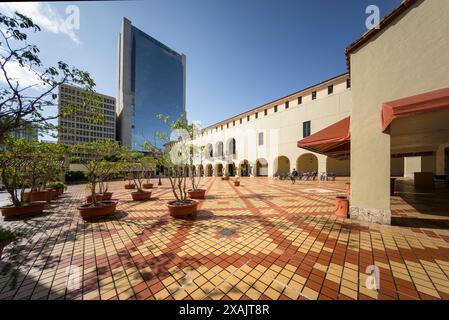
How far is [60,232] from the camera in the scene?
440 centimetres

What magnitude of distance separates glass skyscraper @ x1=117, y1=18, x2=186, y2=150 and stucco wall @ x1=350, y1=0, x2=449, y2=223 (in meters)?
62.2

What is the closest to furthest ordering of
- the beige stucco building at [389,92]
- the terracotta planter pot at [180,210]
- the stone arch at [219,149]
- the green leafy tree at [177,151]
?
the beige stucco building at [389,92] < the terracotta planter pot at [180,210] < the green leafy tree at [177,151] < the stone arch at [219,149]

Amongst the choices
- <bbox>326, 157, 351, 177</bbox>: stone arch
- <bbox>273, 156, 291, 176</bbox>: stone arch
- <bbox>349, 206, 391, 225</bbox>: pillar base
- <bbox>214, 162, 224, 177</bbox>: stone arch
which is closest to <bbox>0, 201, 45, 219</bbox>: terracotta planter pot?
<bbox>349, 206, 391, 225</bbox>: pillar base

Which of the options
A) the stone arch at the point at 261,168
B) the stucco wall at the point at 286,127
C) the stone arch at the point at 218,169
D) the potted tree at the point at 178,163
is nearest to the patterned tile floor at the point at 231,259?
the potted tree at the point at 178,163

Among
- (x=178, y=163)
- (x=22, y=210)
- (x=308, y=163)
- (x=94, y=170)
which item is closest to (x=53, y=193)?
(x=22, y=210)

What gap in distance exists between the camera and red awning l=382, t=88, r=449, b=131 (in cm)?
312

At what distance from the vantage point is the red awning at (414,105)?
10.2 feet

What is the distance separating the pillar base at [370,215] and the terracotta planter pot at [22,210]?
36.3ft

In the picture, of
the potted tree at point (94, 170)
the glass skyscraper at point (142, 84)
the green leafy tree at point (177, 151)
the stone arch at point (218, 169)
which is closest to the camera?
the potted tree at point (94, 170)

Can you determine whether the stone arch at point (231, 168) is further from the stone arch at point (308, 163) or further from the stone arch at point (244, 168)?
the stone arch at point (308, 163)

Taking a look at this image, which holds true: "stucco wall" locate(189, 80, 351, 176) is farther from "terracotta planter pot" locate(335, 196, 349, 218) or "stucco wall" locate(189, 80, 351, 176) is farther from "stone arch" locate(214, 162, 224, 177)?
"terracotta planter pot" locate(335, 196, 349, 218)

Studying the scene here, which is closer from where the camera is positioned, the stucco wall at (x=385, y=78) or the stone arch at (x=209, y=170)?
the stucco wall at (x=385, y=78)
